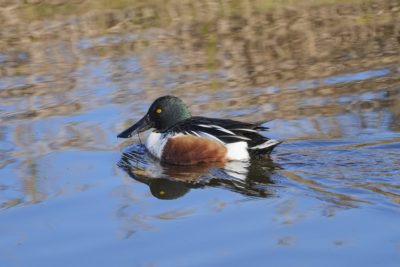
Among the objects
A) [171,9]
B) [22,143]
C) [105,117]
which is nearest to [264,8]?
[171,9]

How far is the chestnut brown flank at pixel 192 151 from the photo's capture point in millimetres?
8633

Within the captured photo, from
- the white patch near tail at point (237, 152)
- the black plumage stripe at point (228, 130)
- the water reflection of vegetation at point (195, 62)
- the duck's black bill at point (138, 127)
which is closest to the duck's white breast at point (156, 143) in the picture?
the duck's black bill at point (138, 127)

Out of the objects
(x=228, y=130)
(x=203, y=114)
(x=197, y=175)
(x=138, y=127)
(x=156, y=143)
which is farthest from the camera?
(x=203, y=114)

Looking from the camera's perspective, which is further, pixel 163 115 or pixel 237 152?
pixel 163 115

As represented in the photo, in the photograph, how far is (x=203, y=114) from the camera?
9992mm

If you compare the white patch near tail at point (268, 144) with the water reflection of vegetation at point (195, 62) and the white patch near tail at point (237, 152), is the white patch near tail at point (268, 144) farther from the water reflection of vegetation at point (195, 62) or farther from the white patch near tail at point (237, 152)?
the water reflection of vegetation at point (195, 62)

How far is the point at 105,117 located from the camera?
32.7ft

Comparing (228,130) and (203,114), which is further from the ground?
(228,130)

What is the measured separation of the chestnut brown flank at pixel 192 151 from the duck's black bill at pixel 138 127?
590 millimetres

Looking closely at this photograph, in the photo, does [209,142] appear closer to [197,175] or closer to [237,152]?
[237,152]

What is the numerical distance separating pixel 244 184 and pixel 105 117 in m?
2.64

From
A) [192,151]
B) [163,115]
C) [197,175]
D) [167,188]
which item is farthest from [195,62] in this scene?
[167,188]

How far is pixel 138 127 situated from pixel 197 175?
4.26 feet

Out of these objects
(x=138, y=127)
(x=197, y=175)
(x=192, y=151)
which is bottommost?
(x=197, y=175)
